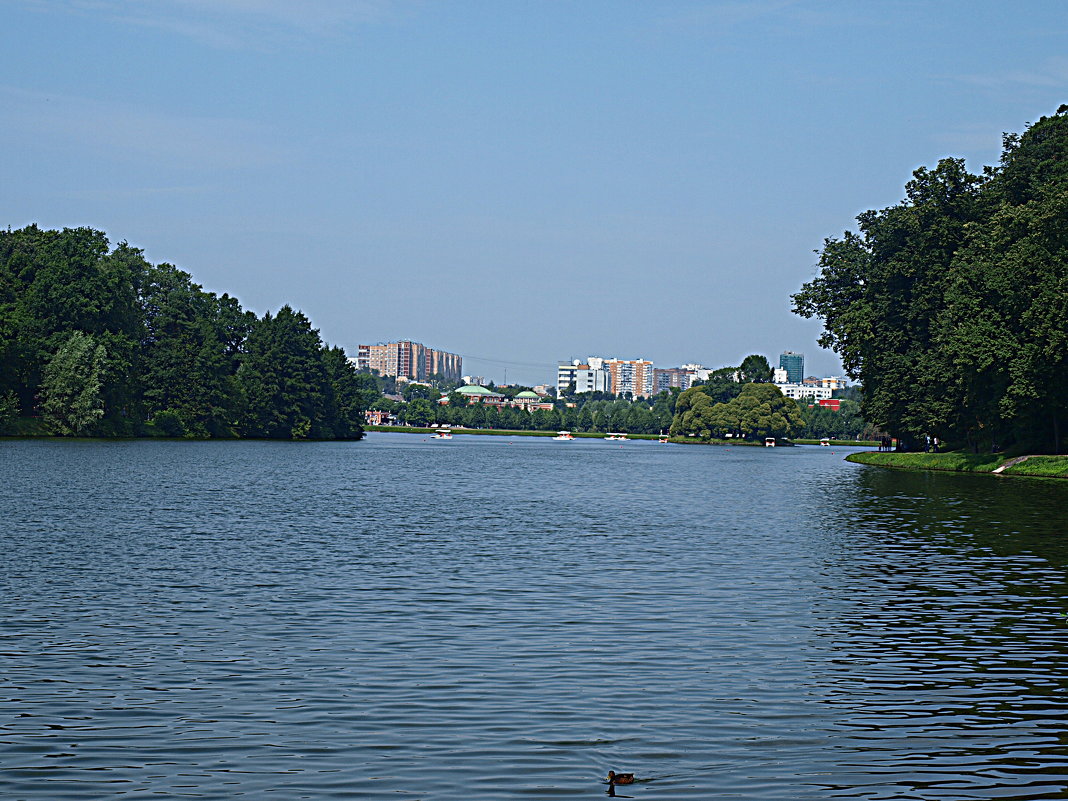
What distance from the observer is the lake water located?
12.6 meters

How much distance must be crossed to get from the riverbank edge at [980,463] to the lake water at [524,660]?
39.9m

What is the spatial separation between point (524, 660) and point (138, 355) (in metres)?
130

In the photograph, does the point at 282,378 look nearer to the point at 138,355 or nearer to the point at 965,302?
the point at 138,355

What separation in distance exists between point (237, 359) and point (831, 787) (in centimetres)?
16815

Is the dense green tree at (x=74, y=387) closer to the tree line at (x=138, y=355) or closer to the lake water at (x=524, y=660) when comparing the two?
the tree line at (x=138, y=355)

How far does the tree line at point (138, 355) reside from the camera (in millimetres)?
121500

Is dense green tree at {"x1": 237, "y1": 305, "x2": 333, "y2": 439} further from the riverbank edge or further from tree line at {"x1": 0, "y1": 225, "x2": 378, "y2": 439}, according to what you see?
the riverbank edge

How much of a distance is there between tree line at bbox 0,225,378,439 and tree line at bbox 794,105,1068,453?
75.9 m

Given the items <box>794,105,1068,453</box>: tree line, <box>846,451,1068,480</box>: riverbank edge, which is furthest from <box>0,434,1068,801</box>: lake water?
<box>846,451,1068,480</box>: riverbank edge

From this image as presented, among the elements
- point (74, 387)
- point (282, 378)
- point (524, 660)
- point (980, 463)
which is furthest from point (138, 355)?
point (524, 660)

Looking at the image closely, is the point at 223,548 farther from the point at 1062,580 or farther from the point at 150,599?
the point at 1062,580

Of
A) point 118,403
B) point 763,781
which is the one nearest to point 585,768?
point 763,781

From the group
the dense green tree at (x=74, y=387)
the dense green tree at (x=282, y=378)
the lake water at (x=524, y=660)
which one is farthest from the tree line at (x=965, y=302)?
the dense green tree at (x=282, y=378)

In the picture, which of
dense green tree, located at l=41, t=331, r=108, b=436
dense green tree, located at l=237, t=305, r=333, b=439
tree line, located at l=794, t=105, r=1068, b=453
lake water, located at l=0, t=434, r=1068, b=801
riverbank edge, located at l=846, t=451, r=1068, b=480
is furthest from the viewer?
dense green tree, located at l=237, t=305, r=333, b=439
